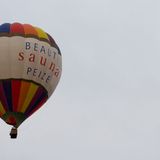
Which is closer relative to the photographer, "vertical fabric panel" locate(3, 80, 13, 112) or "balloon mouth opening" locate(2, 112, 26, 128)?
"balloon mouth opening" locate(2, 112, 26, 128)

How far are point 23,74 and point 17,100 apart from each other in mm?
1574

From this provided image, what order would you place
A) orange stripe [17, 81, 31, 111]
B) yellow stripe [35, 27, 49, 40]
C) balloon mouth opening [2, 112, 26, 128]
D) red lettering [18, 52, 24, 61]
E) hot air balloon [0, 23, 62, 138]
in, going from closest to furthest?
balloon mouth opening [2, 112, 26, 128] < hot air balloon [0, 23, 62, 138] < orange stripe [17, 81, 31, 111] < red lettering [18, 52, 24, 61] < yellow stripe [35, 27, 49, 40]

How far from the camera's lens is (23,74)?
87312 millimetres

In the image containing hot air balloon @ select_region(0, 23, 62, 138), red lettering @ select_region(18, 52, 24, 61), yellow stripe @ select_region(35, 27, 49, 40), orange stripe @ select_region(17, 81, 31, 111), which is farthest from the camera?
yellow stripe @ select_region(35, 27, 49, 40)

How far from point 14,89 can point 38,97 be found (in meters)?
1.54

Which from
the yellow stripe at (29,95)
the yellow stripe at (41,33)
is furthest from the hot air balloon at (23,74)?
the yellow stripe at (41,33)

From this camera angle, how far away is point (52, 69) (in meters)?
88.4

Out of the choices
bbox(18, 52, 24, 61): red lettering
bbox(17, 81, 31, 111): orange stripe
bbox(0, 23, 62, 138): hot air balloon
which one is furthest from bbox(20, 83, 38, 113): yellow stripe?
bbox(18, 52, 24, 61): red lettering

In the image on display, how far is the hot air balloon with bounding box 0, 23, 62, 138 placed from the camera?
285 feet

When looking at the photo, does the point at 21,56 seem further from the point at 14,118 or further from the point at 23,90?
the point at 14,118

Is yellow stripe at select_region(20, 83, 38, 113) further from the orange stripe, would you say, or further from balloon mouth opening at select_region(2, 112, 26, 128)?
balloon mouth opening at select_region(2, 112, 26, 128)

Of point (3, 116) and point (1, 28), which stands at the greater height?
point (1, 28)

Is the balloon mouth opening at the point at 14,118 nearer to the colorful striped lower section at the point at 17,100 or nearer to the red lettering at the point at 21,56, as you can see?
the colorful striped lower section at the point at 17,100

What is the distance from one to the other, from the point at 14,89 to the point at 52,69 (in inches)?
109
